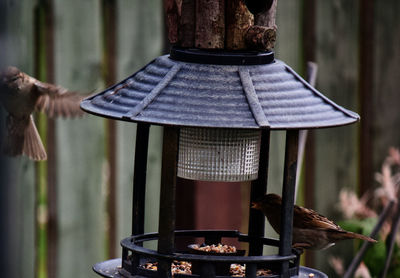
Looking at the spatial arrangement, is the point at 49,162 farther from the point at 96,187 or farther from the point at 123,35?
the point at 123,35

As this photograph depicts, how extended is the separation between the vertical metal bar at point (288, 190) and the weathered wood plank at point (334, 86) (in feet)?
7.50

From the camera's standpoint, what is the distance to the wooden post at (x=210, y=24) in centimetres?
210

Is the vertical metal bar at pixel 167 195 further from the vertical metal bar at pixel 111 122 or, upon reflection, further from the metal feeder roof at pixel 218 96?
the vertical metal bar at pixel 111 122

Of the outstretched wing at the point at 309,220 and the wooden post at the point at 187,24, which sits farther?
the outstretched wing at the point at 309,220

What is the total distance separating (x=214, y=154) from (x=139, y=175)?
1.09ft

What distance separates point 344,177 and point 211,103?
2755mm

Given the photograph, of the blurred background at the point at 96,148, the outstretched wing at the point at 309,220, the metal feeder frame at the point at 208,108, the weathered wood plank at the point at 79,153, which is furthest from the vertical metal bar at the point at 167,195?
the weathered wood plank at the point at 79,153

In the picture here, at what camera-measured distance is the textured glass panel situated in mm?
2123

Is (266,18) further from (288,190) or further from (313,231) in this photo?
(313,231)

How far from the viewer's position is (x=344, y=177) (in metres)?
4.50

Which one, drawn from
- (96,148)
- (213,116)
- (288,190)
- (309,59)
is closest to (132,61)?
(96,148)

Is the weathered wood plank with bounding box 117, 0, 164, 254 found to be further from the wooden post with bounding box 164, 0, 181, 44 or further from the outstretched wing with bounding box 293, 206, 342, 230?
the wooden post with bounding box 164, 0, 181, 44

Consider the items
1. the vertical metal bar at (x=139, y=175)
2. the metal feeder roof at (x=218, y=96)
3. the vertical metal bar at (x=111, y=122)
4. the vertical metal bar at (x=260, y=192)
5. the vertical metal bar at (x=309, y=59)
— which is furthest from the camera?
the vertical metal bar at (x=309, y=59)

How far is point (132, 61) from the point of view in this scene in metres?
3.57
